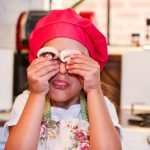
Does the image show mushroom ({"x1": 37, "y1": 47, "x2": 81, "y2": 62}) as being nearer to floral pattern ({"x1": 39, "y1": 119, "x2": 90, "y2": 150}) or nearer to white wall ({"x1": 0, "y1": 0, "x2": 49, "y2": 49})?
floral pattern ({"x1": 39, "y1": 119, "x2": 90, "y2": 150})

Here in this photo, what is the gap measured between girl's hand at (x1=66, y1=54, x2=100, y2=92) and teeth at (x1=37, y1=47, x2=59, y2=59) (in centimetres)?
4

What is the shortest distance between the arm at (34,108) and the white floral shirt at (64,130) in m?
0.08

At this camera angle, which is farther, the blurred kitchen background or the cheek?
the blurred kitchen background

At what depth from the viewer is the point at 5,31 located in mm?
1831

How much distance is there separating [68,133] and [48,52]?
23 cm

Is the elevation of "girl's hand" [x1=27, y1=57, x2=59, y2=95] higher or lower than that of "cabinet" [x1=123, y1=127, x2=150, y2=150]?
higher

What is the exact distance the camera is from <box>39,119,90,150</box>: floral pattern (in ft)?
3.06

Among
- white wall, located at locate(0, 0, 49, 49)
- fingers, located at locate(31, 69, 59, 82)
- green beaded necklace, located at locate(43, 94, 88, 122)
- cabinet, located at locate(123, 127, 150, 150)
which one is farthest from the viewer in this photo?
white wall, located at locate(0, 0, 49, 49)

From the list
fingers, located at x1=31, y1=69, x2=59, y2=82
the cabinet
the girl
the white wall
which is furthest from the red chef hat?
the white wall

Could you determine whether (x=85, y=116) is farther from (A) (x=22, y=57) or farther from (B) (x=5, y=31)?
(B) (x=5, y=31)

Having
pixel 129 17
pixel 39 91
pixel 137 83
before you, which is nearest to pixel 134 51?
pixel 137 83

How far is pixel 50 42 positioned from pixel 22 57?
0.76 metres

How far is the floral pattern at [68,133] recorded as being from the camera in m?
0.93

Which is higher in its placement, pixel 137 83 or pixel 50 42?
pixel 50 42
